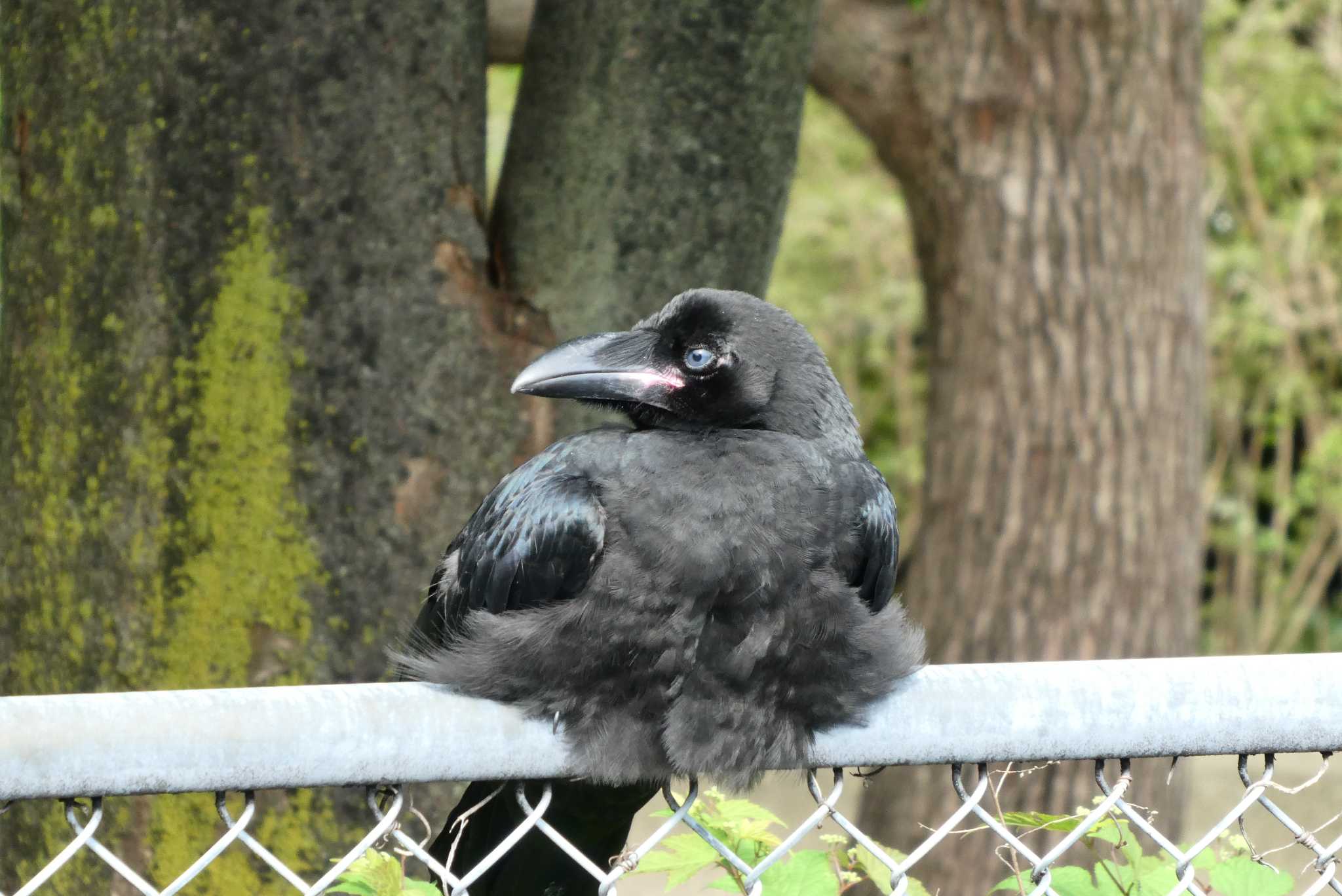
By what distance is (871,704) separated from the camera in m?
1.55

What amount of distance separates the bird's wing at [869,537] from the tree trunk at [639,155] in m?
0.89

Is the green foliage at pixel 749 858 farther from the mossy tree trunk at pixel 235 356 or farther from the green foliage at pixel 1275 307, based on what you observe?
the green foliage at pixel 1275 307

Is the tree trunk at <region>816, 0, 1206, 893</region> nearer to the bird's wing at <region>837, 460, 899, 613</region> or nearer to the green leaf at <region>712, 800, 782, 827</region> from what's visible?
the bird's wing at <region>837, 460, 899, 613</region>

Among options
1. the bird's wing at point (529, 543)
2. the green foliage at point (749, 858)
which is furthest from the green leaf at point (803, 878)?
the bird's wing at point (529, 543)

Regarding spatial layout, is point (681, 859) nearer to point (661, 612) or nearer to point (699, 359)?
point (661, 612)

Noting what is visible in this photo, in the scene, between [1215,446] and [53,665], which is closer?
[53,665]

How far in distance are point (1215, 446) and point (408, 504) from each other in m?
8.04

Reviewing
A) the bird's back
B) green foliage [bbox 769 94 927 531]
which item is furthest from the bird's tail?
green foliage [bbox 769 94 927 531]

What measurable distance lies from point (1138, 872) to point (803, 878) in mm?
442

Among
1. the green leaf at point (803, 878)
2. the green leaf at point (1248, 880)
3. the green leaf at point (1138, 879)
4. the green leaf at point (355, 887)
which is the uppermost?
the green leaf at point (1248, 880)

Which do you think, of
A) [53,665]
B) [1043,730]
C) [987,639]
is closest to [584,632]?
[1043,730]

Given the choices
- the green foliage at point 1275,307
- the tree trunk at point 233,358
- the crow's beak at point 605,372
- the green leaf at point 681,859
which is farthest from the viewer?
the green foliage at point 1275,307

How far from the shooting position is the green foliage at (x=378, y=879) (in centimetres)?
131

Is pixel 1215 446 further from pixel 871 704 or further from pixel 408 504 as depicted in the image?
pixel 871 704
